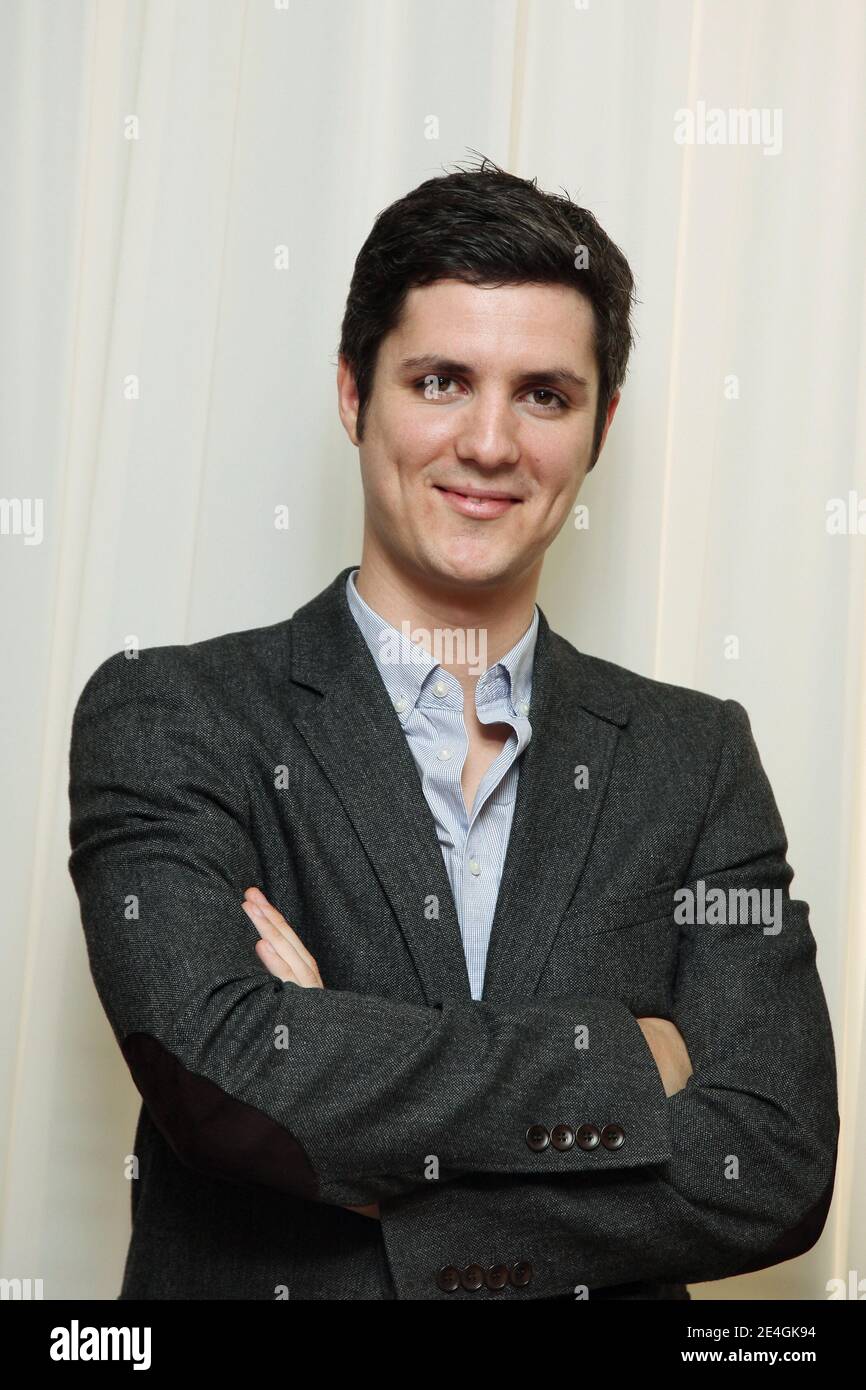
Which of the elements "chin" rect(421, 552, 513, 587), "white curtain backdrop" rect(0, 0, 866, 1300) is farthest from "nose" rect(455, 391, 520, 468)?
"white curtain backdrop" rect(0, 0, 866, 1300)

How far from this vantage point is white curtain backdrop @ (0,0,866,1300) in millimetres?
2285

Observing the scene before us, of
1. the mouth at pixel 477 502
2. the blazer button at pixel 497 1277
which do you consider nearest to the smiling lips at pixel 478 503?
the mouth at pixel 477 502

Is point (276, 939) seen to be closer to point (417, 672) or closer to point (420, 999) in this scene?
point (420, 999)

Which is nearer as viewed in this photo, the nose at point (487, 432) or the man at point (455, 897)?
the man at point (455, 897)

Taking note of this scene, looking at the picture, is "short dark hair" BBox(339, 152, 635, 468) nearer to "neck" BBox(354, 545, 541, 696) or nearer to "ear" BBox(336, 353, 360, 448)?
"ear" BBox(336, 353, 360, 448)

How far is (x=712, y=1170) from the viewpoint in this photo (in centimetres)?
159

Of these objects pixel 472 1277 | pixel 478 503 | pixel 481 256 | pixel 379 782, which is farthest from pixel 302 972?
pixel 481 256

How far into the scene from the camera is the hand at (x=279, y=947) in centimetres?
158

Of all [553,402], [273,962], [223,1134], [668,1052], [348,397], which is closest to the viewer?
[223,1134]

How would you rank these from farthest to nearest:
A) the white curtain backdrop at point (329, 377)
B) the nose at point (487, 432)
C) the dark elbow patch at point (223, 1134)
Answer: the white curtain backdrop at point (329, 377) < the nose at point (487, 432) < the dark elbow patch at point (223, 1134)

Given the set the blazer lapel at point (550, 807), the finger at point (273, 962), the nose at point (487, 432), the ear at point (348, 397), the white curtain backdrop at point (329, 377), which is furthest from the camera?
the white curtain backdrop at point (329, 377)

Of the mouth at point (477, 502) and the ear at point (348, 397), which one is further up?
the ear at point (348, 397)

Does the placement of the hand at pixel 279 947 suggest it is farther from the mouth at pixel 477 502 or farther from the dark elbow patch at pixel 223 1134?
the mouth at pixel 477 502

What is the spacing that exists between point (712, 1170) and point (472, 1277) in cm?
28
